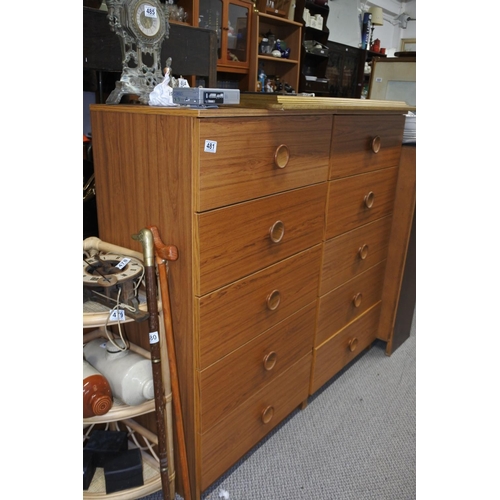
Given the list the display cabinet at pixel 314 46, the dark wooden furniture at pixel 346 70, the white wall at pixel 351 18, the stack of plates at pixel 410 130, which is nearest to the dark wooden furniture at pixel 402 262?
the stack of plates at pixel 410 130

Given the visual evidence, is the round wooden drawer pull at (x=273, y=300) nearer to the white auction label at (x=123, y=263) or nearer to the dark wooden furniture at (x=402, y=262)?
the white auction label at (x=123, y=263)

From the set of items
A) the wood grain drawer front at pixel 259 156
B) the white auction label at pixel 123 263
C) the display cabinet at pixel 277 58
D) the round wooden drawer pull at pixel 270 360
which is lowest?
the round wooden drawer pull at pixel 270 360

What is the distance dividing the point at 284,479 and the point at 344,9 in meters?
4.88

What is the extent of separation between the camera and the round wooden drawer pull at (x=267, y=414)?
Answer: 1515mm

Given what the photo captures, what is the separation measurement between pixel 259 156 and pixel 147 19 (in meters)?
0.47

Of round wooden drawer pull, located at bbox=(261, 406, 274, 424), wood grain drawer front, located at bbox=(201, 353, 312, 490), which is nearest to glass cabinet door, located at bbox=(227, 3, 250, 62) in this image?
wood grain drawer front, located at bbox=(201, 353, 312, 490)

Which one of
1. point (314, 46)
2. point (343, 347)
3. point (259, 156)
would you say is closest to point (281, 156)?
point (259, 156)

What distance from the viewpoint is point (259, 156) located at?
3.86ft

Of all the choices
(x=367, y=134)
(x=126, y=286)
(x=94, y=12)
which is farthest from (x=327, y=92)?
(x=126, y=286)

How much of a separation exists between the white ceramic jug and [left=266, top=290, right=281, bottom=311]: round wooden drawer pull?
40cm

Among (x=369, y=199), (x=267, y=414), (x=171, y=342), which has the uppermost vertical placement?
(x=369, y=199)

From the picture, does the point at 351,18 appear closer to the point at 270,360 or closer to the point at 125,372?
the point at 270,360

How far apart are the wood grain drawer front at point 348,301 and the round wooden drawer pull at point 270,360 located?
30cm
